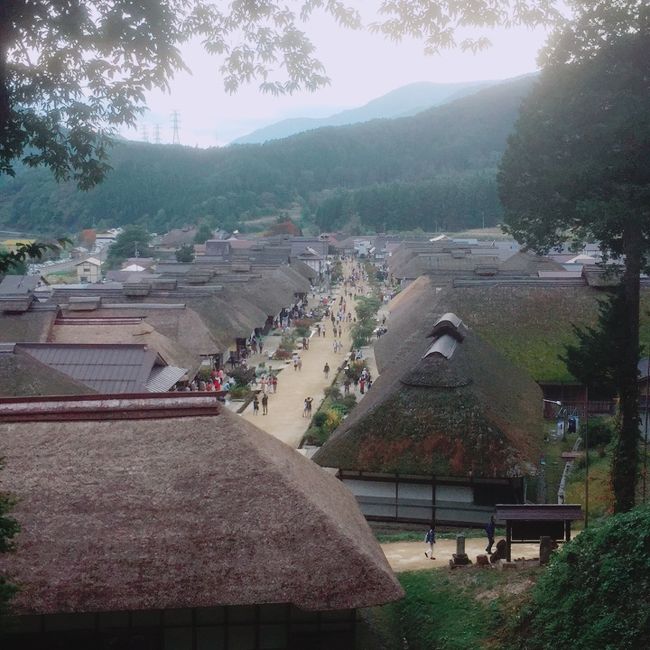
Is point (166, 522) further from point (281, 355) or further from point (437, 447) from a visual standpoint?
point (281, 355)

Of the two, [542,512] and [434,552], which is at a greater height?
[542,512]

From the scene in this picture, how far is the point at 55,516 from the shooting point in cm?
1185

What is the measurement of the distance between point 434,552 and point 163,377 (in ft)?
46.2

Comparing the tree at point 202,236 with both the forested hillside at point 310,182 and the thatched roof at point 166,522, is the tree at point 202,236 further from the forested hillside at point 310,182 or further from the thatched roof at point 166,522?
the thatched roof at point 166,522

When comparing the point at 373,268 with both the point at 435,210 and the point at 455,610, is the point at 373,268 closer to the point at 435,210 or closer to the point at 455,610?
the point at 435,210

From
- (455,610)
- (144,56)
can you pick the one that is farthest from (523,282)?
(144,56)

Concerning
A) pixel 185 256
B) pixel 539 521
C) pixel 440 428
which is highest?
pixel 185 256

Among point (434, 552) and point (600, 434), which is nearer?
point (434, 552)

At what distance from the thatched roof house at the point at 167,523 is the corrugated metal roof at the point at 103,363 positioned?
13.1 meters

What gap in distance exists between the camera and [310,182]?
174 meters

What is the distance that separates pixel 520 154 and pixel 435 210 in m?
104

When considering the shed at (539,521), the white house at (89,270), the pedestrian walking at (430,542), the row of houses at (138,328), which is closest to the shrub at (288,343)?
the row of houses at (138,328)

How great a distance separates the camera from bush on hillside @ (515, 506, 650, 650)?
9.71 metres

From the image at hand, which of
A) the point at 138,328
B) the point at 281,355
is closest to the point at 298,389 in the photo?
the point at 281,355
